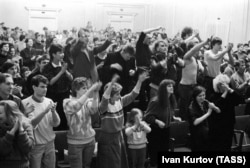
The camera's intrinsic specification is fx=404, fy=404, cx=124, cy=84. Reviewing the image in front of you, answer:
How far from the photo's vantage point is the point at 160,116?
5.63 m

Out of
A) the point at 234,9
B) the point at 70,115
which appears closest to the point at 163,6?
the point at 234,9

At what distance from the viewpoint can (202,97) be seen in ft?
18.4

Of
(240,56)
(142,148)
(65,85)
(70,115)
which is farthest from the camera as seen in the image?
(240,56)

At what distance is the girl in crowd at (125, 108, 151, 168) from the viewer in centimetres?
538

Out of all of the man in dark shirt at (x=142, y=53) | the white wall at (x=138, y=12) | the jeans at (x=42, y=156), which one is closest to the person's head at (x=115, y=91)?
the jeans at (x=42, y=156)

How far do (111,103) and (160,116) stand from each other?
0.78 meters

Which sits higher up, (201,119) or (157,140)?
(201,119)

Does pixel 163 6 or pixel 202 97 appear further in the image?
pixel 163 6

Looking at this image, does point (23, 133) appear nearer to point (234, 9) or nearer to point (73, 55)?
point (73, 55)

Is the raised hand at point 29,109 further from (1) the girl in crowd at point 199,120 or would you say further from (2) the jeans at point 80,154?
(1) the girl in crowd at point 199,120

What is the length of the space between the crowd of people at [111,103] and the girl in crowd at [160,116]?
14 mm

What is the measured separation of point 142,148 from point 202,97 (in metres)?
1.09

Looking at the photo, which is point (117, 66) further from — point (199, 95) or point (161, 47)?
point (199, 95)

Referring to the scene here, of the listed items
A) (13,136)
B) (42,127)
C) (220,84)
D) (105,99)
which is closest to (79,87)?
(105,99)
